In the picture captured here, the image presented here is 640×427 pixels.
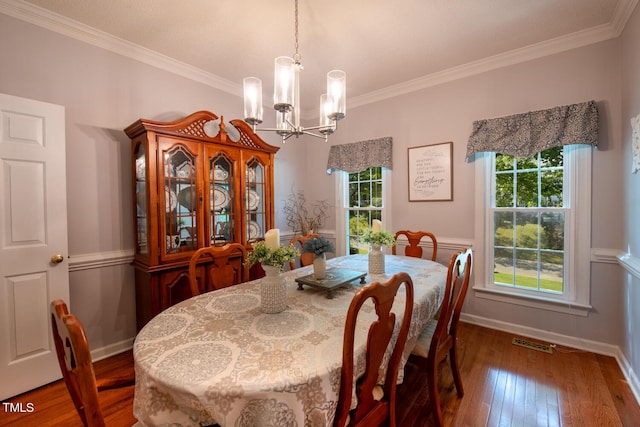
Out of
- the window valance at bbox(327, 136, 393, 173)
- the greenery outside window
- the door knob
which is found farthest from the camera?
the window valance at bbox(327, 136, 393, 173)

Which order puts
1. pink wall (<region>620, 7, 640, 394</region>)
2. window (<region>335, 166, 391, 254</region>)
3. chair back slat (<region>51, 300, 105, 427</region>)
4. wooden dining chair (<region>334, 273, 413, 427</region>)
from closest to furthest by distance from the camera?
1. chair back slat (<region>51, 300, 105, 427</region>)
2. wooden dining chair (<region>334, 273, 413, 427</region>)
3. pink wall (<region>620, 7, 640, 394</region>)
4. window (<region>335, 166, 391, 254</region>)

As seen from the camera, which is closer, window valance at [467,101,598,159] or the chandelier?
the chandelier

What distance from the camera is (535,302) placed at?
2.58m

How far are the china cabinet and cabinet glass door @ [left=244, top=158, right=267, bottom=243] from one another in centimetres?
2

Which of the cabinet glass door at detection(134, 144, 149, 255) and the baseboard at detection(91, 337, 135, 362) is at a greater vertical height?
the cabinet glass door at detection(134, 144, 149, 255)

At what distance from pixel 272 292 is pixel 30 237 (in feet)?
5.95

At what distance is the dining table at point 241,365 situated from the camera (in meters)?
0.83

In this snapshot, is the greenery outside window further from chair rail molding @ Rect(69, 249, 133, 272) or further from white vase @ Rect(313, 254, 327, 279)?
chair rail molding @ Rect(69, 249, 133, 272)

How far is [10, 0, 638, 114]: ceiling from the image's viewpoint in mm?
1965

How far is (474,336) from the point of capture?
263cm

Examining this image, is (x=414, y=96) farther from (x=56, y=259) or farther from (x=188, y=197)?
(x=56, y=259)

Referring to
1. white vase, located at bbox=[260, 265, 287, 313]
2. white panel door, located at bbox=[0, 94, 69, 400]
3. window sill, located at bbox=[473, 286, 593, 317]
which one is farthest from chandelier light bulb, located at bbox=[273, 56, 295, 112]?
window sill, located at bbox=[473, 286, 593, 317]

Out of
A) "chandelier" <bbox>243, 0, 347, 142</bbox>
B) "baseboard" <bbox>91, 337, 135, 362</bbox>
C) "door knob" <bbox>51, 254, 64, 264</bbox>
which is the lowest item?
"baseboard" <bbox>91, 337, 135, 362</bbox>

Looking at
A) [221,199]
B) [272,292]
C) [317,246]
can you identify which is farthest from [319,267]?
[221,199]
